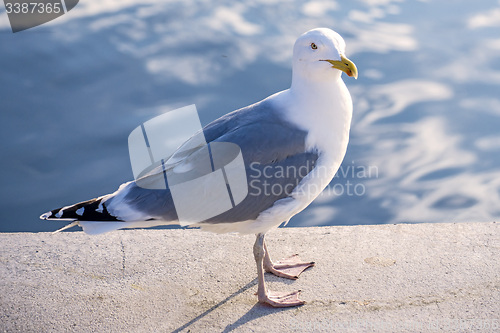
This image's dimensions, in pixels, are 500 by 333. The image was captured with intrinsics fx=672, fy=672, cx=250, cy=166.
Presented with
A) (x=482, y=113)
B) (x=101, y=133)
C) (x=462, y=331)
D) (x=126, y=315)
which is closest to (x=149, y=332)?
(x=126, y=315)

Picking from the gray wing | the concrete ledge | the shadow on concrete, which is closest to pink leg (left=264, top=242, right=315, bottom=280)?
the concrete ledge

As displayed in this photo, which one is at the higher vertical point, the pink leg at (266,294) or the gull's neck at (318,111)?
the gull's neck at (318,111)

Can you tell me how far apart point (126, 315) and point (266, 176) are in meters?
1.16

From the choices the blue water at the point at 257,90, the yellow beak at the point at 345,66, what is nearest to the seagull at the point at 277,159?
the yellow beak at the point at 345,66

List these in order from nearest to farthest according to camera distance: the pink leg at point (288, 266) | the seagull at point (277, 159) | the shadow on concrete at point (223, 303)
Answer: the shadow on concrete at point (223, 303), the seagull at point (277, 159), the pink leg at point (288, 266)

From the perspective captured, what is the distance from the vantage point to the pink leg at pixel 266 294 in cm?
406

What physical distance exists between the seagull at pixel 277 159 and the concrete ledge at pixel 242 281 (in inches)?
10.1

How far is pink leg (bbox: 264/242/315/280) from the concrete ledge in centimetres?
6

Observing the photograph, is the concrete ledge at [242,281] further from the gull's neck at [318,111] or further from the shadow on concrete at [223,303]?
the gull's neck at [318,111]

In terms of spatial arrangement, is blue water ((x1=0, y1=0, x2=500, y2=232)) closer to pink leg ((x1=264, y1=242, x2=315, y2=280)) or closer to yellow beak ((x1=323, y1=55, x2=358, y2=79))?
pink leg ((x1=264, y1=242, x2=315, y2=280))

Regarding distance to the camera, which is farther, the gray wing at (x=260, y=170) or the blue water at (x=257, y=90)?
the blue water at (x=257, y=90)

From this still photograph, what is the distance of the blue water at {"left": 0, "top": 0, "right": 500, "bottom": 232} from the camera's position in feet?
22.1

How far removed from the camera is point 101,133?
290 inches

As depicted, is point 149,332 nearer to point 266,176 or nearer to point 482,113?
point 266,176
